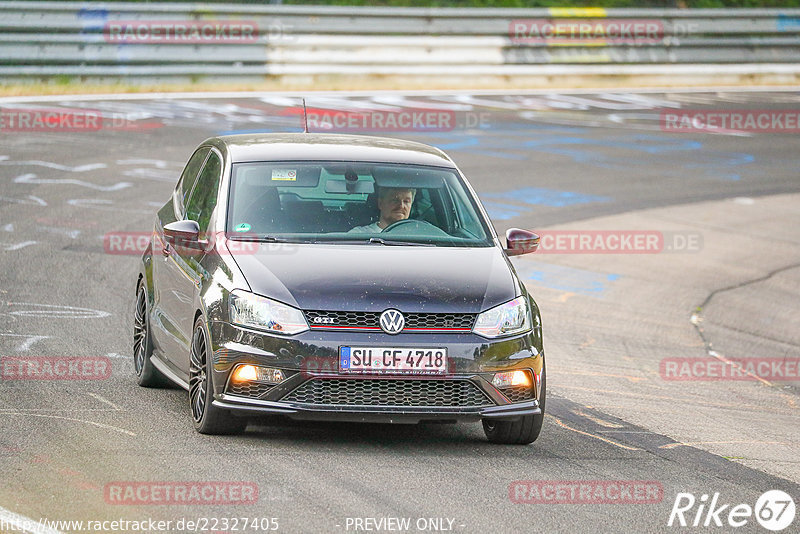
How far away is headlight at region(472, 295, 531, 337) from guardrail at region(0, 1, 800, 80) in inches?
698

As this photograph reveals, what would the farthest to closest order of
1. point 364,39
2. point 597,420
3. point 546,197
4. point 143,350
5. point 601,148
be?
point 364,39 < point 601,148 < point 546,197 < point 143,350 < point 597,420

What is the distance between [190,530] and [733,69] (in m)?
26.7

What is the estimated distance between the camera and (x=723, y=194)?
20312 millimetres

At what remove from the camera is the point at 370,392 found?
744 cm

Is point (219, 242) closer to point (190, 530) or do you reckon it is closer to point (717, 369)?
point (190, 530)

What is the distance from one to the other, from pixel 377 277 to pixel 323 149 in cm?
166

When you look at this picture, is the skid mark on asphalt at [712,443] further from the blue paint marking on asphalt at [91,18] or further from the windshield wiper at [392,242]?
the blue paint marking on asphalt at [91,18]

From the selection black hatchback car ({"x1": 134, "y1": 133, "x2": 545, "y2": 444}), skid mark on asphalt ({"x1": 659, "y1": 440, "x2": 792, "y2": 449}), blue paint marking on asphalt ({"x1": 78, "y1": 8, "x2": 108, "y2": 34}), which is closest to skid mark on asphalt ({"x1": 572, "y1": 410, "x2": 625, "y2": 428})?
skid mark on asphalt ({"x1": 659, "y1": 440, "x2": 792, "y2": 449})

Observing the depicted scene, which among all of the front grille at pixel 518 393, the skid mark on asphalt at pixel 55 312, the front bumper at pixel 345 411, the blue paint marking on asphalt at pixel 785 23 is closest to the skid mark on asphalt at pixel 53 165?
the skid mark on asphalt at pixel 55 312

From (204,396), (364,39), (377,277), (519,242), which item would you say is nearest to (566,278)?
(519,242)

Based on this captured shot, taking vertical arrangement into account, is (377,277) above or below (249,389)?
above

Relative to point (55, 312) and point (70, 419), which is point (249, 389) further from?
point (55, 312)

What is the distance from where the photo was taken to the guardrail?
24.3 meters

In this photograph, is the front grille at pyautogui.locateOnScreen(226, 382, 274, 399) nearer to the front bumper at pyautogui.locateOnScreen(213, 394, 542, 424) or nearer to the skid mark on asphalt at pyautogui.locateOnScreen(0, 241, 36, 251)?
the front bumper at pyautogui.locateOnScreen(213, 394, 542, 424)
